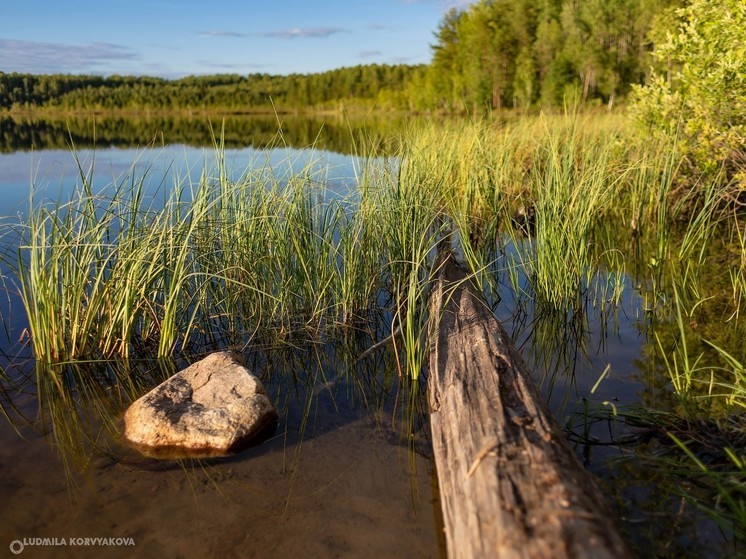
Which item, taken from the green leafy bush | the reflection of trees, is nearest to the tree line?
the reflection of trees

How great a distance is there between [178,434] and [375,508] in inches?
37.4

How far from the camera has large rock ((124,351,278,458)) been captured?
90.8 inches

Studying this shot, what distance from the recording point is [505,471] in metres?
1.50

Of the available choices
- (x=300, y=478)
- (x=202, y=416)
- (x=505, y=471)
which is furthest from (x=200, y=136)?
(x=505, y=471)

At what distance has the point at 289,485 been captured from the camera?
6.89 ft

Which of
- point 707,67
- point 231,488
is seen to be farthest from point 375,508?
point 707,67

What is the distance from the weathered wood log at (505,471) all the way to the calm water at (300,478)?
28 centimetres

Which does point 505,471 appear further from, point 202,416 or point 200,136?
point 200,136

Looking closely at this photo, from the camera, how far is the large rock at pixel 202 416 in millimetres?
2307

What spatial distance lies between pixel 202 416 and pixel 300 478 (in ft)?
1.87

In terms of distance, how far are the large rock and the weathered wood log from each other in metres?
0.83

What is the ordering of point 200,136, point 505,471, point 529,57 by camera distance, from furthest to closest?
point 529,57 → point 200,136 → point 505,471

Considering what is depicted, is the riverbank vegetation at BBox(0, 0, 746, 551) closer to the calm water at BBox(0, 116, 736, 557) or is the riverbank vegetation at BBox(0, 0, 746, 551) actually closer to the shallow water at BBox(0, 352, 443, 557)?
the calm water at BBox(0, 116, 736, 557)

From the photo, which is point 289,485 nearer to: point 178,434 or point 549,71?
point 178,434
